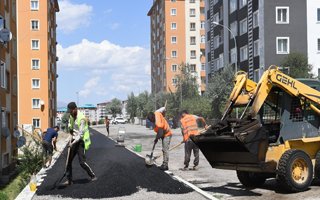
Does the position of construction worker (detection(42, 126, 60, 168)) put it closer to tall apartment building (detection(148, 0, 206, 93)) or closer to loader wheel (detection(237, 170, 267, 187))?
loader wheel (detection(237, 170, 267, 187))

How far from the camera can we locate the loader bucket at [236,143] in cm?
978

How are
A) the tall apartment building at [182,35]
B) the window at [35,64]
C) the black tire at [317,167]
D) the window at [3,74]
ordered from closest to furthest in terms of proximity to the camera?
the black tire at [317,167], the window at [3,74], the window at [35,64], the tall apartment building at [182,35]

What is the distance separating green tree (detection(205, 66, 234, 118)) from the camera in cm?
4891

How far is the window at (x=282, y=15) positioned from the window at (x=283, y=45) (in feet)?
4.75

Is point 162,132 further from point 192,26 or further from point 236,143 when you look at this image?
point 192,26

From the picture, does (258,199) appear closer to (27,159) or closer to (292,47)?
(27,159)

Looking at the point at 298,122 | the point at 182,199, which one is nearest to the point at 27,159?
the point at 182,199

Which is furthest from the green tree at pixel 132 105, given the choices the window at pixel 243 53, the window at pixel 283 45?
the window at pixel 283 45

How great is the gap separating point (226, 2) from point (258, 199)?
47694 millimetres

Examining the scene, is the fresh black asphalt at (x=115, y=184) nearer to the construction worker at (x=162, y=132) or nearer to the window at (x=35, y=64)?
the construction worker at (x=162, y=132)

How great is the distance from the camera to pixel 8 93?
21.6m

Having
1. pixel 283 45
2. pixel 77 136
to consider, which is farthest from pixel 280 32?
pixel 77 136

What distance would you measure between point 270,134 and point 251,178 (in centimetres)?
113

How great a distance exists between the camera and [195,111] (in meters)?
58.2
